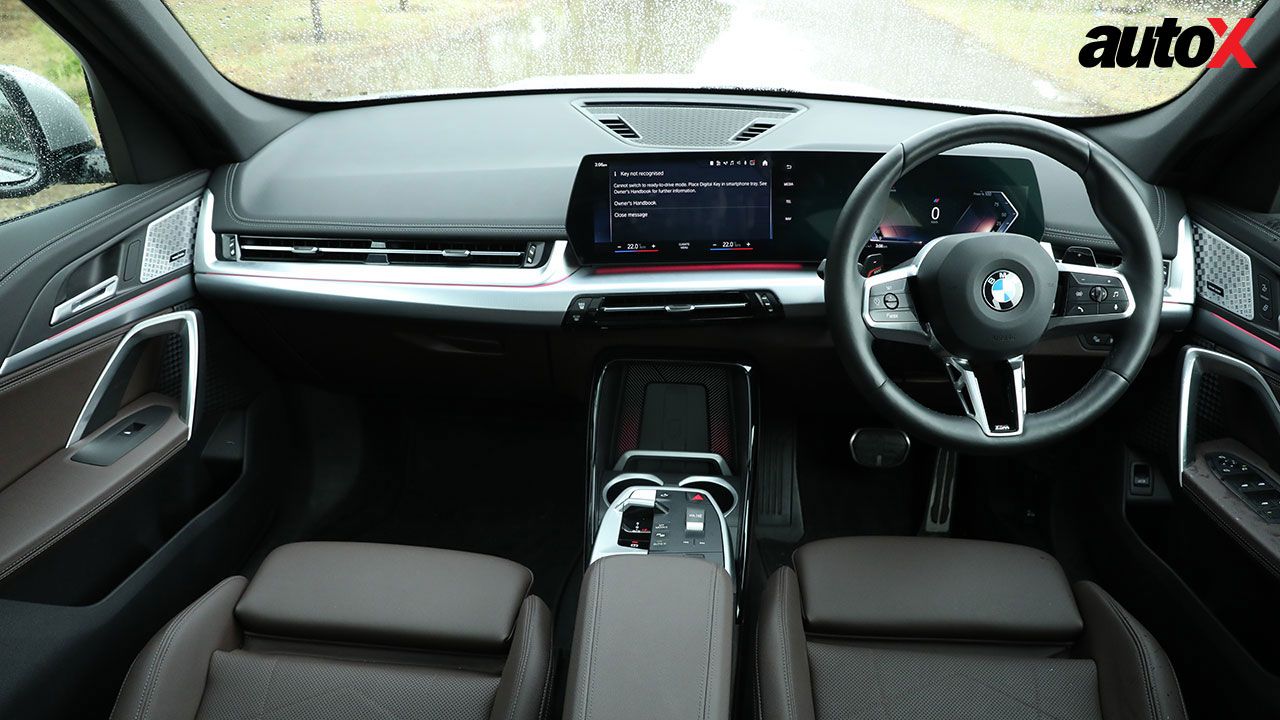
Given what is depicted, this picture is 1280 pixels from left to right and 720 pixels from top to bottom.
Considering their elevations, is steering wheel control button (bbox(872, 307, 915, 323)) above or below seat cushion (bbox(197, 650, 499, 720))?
above

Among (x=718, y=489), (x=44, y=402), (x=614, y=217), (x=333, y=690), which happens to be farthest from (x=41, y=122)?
(x=718, y=489)

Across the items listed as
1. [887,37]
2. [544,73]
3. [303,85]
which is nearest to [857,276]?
[887,37]

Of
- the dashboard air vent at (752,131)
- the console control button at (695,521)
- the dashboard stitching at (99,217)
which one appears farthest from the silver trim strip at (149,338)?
the dashboard air vent at (752,131)

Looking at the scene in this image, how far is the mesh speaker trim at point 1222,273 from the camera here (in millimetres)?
1627

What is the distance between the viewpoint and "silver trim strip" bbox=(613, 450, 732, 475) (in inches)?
81.0

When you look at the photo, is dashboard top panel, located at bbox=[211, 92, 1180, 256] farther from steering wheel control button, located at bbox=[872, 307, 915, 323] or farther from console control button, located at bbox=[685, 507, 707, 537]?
console control button, located at bbox=[685, 507, 707, 537]

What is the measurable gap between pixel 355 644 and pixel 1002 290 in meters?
1.23

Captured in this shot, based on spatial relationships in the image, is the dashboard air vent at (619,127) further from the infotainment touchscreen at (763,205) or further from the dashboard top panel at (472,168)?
the infotainment touchscreen at (763,205)

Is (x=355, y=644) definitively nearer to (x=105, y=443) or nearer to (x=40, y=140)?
(x=105, y=443)

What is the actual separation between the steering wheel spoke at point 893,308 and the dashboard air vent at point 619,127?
73 centimetres

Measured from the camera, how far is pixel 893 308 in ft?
4.77

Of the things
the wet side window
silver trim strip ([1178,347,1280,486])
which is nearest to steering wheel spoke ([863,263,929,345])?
silver trim strip ([1178,347,1280,486])

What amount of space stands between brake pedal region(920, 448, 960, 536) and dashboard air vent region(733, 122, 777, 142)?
3.13 feet

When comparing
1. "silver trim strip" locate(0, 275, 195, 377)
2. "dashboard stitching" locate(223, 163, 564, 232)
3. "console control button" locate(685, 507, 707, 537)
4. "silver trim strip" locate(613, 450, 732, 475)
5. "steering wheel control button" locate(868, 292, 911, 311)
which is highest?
"dashboard stitching" locate(223, 163, 564, 232)
